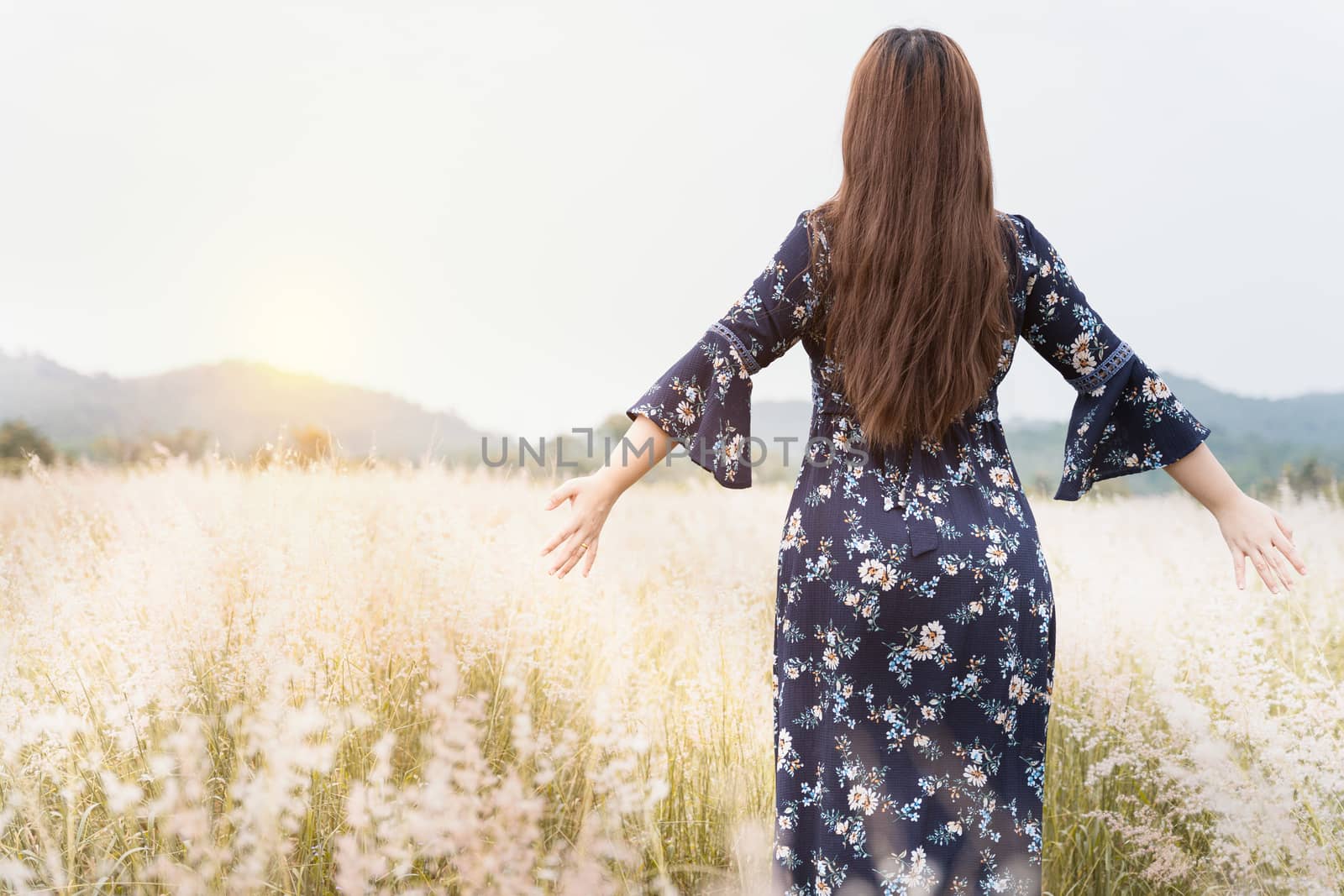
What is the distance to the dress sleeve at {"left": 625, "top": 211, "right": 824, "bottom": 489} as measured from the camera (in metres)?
1.84

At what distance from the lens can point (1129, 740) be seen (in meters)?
2.76

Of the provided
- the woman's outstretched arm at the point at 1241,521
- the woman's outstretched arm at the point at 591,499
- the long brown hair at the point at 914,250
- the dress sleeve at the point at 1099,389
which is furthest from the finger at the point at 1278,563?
the woman's outstretched arm at the point at 591,499

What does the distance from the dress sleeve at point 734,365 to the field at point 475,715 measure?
1.17 m

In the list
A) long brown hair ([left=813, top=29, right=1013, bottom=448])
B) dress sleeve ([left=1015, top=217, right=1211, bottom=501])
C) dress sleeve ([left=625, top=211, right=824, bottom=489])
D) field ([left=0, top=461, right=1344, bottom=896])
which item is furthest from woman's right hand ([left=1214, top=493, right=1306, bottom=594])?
dress sleeve ([left=625, top=211, right=824, bottom=489])

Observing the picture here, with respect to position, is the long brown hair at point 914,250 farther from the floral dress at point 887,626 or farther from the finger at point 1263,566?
the finger at point 1263,566

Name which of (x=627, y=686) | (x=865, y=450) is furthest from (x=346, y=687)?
(x=865, y=450)

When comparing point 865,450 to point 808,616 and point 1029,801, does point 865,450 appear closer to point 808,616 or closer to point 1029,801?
point 808,616

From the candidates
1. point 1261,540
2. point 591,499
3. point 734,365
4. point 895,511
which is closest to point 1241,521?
point 1261,540

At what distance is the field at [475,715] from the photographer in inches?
96.7

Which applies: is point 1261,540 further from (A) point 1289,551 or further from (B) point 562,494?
(B) point 562,494

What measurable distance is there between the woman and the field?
75cm

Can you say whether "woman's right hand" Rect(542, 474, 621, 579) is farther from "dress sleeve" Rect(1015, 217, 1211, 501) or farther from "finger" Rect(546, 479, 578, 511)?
"dress sleeve" Rect(1015, 217, 1211, 501)

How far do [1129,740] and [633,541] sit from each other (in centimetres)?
198

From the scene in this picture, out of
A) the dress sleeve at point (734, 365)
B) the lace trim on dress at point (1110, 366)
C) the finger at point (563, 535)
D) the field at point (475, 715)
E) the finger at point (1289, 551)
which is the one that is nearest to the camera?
the finger at point (563, 535)
